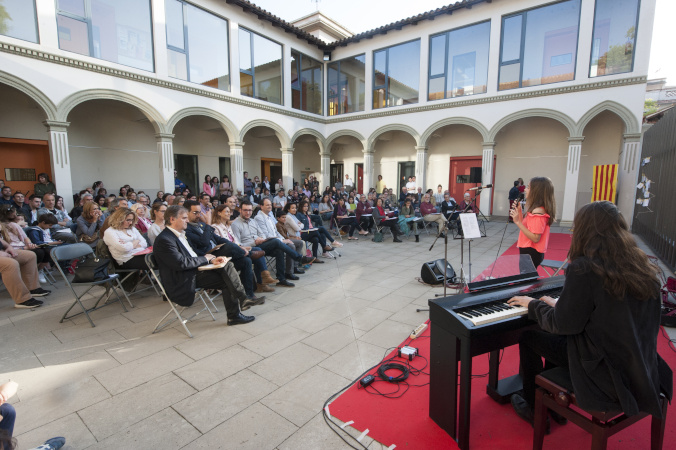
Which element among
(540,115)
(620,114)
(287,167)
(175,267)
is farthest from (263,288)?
(620,114)

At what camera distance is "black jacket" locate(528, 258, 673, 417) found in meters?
1.45

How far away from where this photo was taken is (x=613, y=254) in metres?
1.49

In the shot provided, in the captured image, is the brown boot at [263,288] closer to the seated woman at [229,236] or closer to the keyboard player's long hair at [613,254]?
the seated woman at [229,236]

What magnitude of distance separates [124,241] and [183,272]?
1.52 meters

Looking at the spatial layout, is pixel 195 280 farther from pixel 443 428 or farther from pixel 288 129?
pixel 288 129

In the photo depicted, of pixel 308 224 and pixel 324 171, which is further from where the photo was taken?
pixel 324 171

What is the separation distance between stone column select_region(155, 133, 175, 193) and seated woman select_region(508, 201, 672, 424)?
10.2 metres

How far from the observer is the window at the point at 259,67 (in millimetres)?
11383

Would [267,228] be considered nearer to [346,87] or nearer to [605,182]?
[605,182]

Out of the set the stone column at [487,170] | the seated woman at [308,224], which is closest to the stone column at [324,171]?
the stone column at [487,170]

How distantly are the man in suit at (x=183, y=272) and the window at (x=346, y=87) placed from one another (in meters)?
12.3

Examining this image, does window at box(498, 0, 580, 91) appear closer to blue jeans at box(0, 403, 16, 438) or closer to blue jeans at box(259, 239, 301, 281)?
blue jeans at box(259, 239, 301, 281)

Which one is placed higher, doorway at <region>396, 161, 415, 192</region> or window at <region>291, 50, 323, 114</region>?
window at <region>291, 50, 323, 114</region>

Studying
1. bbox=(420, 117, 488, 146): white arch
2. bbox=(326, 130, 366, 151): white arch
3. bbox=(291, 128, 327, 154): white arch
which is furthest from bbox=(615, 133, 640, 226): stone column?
bbox=(291, 128, 327, 154): white arch
